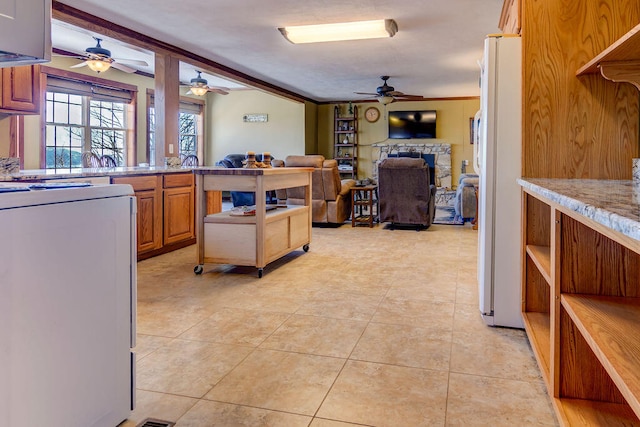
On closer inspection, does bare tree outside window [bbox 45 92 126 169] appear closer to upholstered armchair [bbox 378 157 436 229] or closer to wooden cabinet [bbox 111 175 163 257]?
wooden cabinet [bbox 111 175 163 257]

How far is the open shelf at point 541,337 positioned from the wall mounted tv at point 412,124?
886cm

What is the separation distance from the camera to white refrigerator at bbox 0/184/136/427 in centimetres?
111

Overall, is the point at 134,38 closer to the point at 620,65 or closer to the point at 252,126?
the point at 620,65

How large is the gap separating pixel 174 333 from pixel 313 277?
1.46 metres

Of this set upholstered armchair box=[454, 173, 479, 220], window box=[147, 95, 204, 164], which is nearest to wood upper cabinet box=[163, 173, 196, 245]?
upholstered armchair box=[454, 173, 479, 220]

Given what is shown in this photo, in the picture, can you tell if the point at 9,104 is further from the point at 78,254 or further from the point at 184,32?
the point at 78,254

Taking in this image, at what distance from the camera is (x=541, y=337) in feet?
6.64

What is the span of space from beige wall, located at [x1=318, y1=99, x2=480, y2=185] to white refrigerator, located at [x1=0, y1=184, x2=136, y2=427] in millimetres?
10114

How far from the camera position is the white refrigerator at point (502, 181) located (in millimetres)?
2541

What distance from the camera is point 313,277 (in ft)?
12.4

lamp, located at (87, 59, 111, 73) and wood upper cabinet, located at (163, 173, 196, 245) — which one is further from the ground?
lamp, located at (87, 59, 111, 73)

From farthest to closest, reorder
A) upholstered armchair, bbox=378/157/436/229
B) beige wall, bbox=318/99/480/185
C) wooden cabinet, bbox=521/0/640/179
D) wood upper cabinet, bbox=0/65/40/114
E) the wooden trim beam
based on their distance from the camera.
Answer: beige wall, bbox=318/99/480/185
upholstered armchair, bbox=378/157/436/229
the wooden trim beam
wood upper cabinet, bbox=0/65/40/114
wooden cabinet, bbox=521/0/640/179

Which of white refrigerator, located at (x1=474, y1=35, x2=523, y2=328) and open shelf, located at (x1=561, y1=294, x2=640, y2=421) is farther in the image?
white refrigerator, located at (x1=474, y1=35, x2=523, y2=328)

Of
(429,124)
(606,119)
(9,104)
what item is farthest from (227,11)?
(429,124)
